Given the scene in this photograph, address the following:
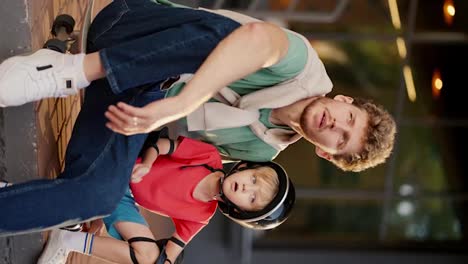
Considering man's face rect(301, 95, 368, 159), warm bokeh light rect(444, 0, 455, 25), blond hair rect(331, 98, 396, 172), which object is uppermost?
man's face rect(301, 95, 368, 159)

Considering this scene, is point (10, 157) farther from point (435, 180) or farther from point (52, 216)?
point (435, 180)

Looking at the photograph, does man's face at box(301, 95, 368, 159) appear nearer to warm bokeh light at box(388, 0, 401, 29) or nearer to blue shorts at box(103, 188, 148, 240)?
blue shorts at box(103, 188, 148, 240)

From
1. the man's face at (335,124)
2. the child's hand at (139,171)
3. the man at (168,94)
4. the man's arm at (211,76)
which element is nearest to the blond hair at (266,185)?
the man at (168,94)

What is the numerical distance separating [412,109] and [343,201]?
0.85 meters

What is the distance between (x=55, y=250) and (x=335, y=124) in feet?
3.43

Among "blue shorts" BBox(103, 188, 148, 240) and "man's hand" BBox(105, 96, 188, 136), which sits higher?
"man's hand" BBox(105, 96, 188, 136)

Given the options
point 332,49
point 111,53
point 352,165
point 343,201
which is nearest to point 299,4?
point 332,49

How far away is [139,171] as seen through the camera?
278 cm

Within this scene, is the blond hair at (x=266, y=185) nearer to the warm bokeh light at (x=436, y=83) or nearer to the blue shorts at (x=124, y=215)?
the blue shorts at (x=124, y=215)

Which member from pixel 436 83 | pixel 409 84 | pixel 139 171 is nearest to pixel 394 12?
pixel 409 84

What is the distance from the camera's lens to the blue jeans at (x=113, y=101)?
2338mm

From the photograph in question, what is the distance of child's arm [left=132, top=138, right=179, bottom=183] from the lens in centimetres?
278

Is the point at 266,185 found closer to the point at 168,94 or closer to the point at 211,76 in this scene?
the point at 168,94

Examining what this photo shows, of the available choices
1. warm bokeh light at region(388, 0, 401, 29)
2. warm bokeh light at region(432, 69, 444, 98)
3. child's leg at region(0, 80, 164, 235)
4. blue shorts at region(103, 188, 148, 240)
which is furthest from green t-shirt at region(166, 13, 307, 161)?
warm bokeh light at region(432, 69, 444, 98)
